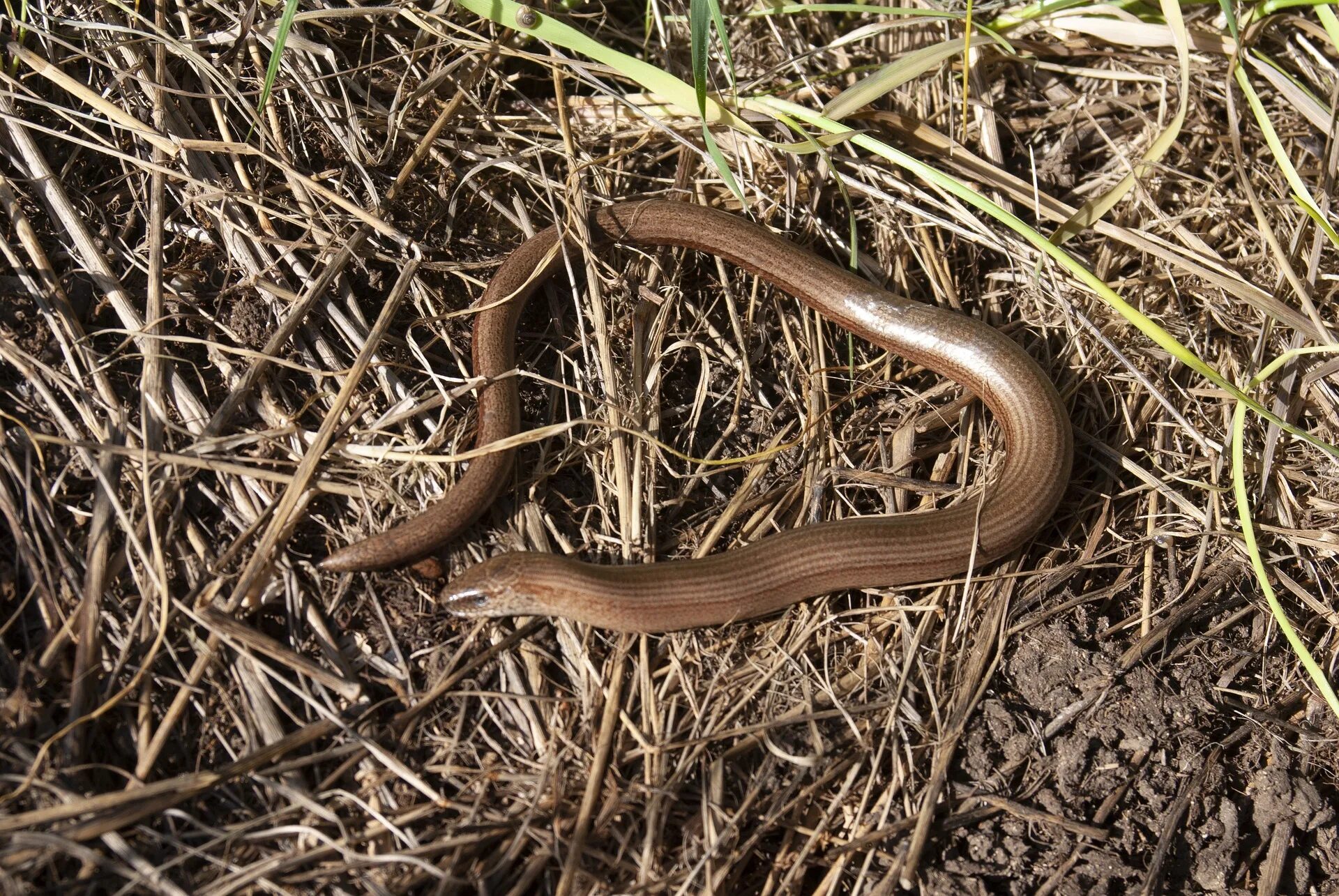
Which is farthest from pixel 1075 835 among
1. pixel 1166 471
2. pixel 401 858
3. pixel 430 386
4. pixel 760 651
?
pixel 430 386

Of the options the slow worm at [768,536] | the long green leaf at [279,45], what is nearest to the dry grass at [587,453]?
the slow worm at [768,536]

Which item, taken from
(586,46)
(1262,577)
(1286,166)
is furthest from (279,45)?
(1262,577)

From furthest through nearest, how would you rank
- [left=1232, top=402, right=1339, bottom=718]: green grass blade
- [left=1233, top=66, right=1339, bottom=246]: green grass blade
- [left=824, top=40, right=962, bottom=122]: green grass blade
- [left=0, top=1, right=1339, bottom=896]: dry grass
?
[left=824, top=40, right=962, bottom=122]: green grass blade
[left=1233, top=66, right=1339, bottom=246]: green grass blade
[left=1232, top=402, right=1339, bottom=718]: green grass blade
[left=0, top=1, right=1339, bottom=896]: dry grass

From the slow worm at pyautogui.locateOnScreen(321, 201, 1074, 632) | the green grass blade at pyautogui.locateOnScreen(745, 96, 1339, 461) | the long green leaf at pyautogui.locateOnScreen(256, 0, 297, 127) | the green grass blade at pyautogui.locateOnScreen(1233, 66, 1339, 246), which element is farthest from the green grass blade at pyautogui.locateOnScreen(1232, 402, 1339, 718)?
the long green leaf at pyautogui.locateOnScreen(256, 0, 297, 127)

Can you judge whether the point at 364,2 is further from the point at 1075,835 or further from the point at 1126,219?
the point at 1075,835

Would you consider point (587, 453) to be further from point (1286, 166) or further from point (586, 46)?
point (1286, 166)

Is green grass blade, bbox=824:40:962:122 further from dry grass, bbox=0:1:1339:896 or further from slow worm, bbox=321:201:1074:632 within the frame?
slow worm, bbox=321:201:1074:632

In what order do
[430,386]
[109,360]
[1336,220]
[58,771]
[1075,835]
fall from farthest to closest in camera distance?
[1336,220], [430,386], [109,360], [1075,835], [58,771]
